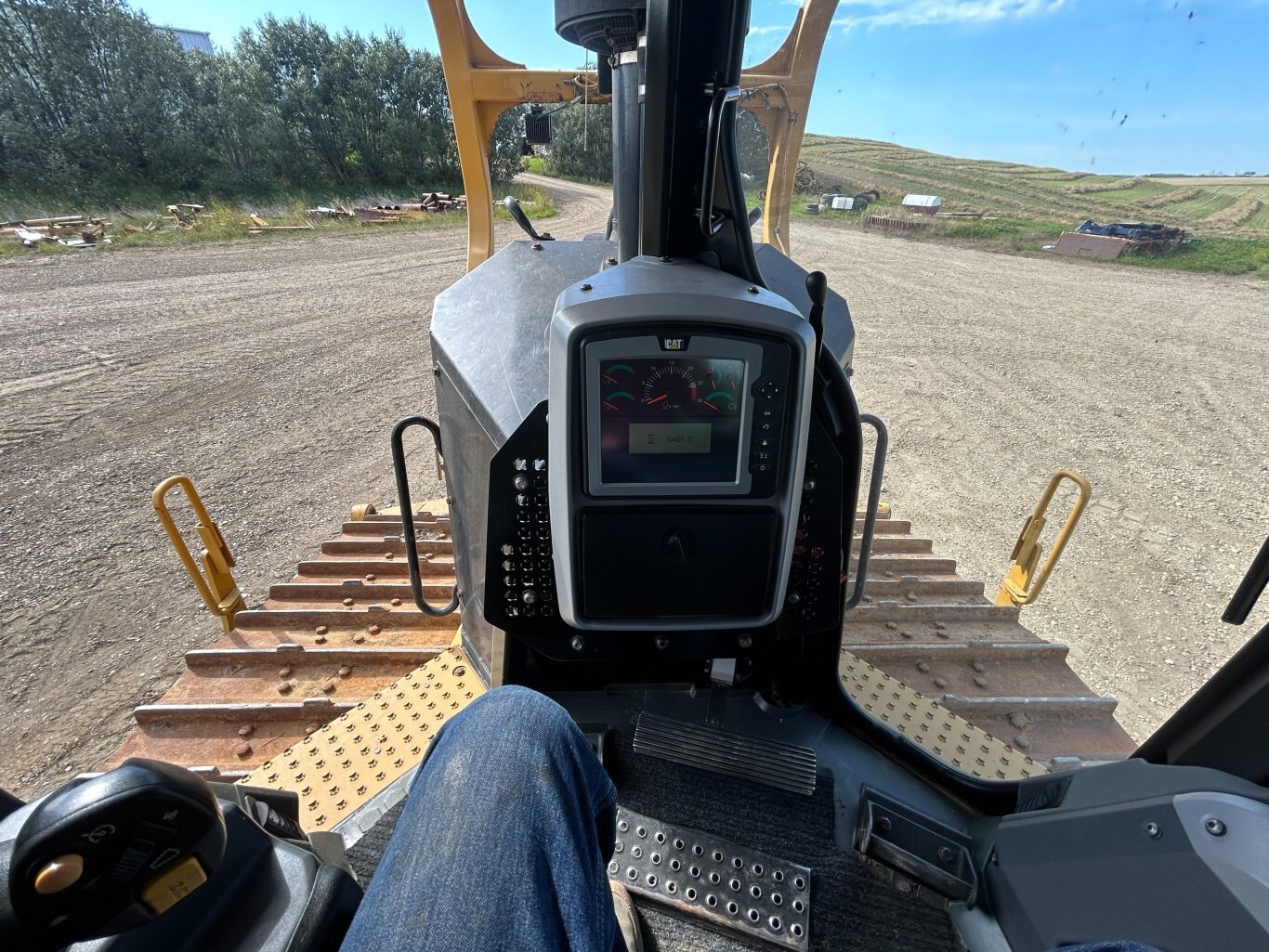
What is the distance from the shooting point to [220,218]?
56.2 feet

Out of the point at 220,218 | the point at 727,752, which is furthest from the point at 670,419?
the point at 220,218

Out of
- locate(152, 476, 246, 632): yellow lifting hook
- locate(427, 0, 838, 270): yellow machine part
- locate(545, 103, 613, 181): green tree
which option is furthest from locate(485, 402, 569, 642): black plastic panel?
locate(427, 0, 838, 270): yellow machine part

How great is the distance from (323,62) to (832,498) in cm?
3021

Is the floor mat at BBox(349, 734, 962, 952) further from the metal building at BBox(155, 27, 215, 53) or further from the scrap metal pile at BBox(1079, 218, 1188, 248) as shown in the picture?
the metal building at BBox(155, 27, 215, 53)

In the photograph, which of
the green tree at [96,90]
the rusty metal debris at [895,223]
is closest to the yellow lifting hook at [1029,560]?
the rusty metal debris at [895,223]

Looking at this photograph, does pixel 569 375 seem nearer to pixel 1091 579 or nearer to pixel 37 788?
pixel 37 788

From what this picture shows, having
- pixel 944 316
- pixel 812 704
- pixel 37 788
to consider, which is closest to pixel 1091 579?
pixel 812 704

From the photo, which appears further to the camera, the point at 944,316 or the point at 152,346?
the point at 944,316

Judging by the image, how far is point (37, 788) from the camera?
3100mm

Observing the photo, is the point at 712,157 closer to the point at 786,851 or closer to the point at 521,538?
the point at 521,538

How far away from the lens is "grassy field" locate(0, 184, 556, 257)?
14.3 metres

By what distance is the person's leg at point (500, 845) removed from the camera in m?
0.93

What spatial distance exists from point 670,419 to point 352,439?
6185mm

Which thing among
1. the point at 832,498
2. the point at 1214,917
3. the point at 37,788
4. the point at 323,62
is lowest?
the point at 37,788
